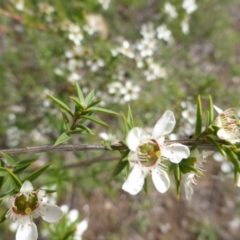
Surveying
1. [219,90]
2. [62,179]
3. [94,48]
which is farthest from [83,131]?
[219,90]

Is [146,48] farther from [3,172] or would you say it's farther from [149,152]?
[3,172]

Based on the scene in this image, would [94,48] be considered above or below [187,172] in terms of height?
above

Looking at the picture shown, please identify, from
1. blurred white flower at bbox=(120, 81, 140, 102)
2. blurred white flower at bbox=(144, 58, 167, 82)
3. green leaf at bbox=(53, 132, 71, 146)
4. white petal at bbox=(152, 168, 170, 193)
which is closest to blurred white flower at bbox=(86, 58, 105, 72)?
blurred white flower at bbox=(120, 81, 140, 102)

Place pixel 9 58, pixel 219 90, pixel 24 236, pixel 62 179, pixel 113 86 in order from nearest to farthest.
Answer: pixel 24 236 < pixel 62 179 < pixel 113 86 < pixel 9 58 < pixel 219 90

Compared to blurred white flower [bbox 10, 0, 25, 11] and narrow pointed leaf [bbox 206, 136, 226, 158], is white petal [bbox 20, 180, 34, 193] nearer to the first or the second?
narrow pointed leaf [bbox 206, 136, 226, 158]

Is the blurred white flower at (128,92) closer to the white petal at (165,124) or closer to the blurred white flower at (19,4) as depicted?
the blurred white flower at (19,4)

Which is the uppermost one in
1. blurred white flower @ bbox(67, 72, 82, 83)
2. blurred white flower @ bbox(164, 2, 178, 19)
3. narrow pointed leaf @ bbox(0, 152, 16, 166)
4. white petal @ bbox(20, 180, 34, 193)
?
blurred white flower @ bbox(164, 2, 178, 19)

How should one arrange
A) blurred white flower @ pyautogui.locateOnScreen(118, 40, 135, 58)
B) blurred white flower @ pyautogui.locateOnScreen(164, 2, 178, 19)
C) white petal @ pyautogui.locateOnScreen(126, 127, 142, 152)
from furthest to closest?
blurred white flower @ pyautogui.locateOnScreen(164, 2, 178, 19) → blurred white flower @ pyautogui.locateOnScreen(118, 40, 135, 58) → white petal @ pyautogui.locateOnScreen(126, 127, 142, 152)

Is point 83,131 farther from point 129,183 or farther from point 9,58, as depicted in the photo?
point 9,58

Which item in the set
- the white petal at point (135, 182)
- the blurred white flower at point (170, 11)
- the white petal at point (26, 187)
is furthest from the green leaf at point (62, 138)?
the blurred white flower at point (170, 11)
